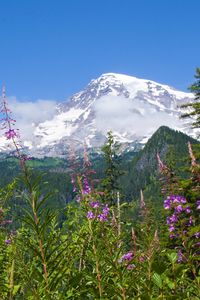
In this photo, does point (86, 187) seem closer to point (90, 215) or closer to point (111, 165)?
point (90, 215)

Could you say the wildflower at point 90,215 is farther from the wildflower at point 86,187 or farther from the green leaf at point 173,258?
the green leaf at point 173,258

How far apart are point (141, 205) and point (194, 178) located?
798 mm

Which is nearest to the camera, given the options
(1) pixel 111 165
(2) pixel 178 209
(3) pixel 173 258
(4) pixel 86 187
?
(3) pixel 173 258

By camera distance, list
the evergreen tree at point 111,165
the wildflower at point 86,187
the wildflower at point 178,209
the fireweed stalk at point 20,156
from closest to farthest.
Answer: the fireweed stalk at point 20,156 < the wildflower at point 86,187 < the wildflower at point 178,209 < the evergreen tree at point 111,165

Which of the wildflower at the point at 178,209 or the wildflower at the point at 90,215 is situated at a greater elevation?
the wildflower at the point at 178,209

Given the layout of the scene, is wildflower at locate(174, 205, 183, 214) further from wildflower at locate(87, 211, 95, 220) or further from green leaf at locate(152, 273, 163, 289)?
green leaf at locate(152, 273, 163, 289)

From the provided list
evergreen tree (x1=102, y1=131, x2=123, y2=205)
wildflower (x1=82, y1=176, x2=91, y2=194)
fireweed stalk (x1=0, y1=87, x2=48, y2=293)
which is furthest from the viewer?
evergreen tree (x1=102, y1=131, x2=123, y2=205)

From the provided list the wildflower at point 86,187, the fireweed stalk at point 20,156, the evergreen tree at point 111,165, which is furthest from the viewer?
the evergreen tree at point 111,165

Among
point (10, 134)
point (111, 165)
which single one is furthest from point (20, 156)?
point (111, 165)

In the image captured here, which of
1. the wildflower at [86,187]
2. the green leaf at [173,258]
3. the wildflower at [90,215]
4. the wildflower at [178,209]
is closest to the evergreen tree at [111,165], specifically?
the wildflower at [178,209]

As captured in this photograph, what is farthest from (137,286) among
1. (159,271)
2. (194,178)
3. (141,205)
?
(194,178)

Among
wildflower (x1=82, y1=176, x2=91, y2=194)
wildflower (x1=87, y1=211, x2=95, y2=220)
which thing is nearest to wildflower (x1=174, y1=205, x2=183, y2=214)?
wildflower (x1=82, y1=176, x2=91, y2=194)

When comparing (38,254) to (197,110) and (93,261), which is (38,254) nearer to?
(93,261)

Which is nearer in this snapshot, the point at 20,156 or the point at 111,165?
the point at 20,156
